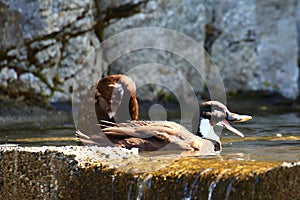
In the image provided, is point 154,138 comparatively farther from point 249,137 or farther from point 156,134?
point 249,137

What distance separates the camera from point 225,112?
711cm

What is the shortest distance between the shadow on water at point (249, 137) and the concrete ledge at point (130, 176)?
53 cm

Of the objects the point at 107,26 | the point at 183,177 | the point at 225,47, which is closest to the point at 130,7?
the point at 107,26

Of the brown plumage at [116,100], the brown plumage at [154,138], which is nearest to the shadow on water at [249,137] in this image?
the brown plumage at [154,138]

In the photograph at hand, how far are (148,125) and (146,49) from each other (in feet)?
17.0

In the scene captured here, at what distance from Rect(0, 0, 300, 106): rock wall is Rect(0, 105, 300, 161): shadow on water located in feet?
4.38

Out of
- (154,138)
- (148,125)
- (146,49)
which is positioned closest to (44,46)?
(146,49)

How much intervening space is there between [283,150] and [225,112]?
1.47 meters

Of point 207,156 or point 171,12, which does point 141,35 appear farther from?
point 207,156

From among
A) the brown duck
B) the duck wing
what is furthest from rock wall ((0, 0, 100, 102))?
the duck wing

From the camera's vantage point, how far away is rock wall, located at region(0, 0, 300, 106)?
10.1 metres

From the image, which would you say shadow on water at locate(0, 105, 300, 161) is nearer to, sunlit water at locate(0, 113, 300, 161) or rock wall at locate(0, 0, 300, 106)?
sunlit water at locate(0, 113, 300, 161)

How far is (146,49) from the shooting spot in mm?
11289

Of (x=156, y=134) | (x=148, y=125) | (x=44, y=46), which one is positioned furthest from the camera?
(x=44, y=46)
